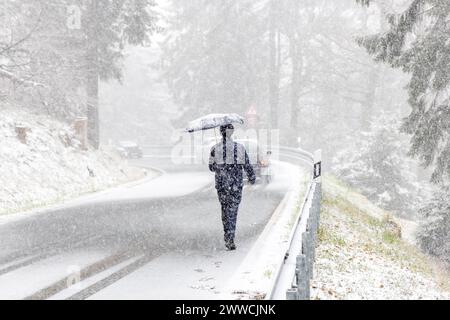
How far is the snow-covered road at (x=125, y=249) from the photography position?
7.39m

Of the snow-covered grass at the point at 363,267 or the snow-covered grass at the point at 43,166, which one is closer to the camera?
the snow-covered grass at the point at 363,267

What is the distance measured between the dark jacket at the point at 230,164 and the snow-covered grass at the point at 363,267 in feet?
5.88

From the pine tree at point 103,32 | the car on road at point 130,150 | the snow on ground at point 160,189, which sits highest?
the pine tree at point 103,32

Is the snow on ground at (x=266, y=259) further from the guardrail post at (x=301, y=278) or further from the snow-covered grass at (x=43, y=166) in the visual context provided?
the snow-covered grass at (x=43, y=166)

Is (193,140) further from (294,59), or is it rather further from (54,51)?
(54,51)

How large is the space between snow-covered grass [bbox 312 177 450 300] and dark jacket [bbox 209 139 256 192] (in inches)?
70.5

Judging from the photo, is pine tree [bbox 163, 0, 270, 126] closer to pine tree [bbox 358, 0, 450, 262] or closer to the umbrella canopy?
pine tree [bbox 358, 0, 450, 262]

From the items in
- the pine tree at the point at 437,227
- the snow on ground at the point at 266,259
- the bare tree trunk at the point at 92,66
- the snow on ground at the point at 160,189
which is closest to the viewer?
the snow on ground at the point at 266,259

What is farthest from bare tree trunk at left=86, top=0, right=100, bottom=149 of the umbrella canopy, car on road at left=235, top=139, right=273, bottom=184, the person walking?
the person walking

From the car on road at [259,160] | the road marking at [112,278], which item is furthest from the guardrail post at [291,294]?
the car on road at [259,160]

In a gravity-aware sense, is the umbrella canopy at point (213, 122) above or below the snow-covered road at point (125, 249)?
above

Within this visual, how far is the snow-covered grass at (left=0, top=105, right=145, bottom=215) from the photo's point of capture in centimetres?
1590

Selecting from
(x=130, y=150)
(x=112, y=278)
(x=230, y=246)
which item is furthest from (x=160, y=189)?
(x=130, y=150)
